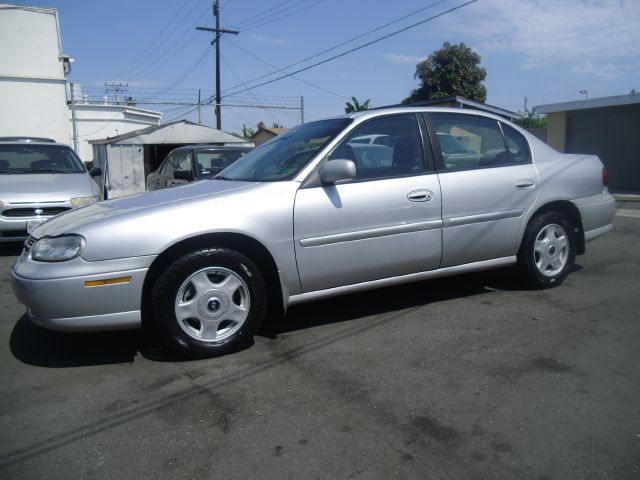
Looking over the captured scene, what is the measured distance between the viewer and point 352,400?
2.92 m

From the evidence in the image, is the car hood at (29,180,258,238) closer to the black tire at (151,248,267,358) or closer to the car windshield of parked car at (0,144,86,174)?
the black tire at (151,248,267,358)

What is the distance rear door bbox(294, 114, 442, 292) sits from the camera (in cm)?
373

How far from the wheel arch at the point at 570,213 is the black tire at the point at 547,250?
0.16ft

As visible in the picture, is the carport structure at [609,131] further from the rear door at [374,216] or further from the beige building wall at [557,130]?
the rear door at [374,216]

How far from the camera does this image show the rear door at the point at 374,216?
373cm

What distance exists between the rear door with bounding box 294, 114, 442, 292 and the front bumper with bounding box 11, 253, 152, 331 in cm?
109

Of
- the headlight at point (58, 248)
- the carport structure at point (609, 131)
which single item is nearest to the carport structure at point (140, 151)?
the carport structure at point (609, 131)

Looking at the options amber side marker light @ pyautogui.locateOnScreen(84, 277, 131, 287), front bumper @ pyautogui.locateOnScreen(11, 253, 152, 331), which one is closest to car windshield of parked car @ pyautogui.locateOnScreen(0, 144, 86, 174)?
front bumper @ pyautogui.locateOnScreen(11, 253, 152, 331)

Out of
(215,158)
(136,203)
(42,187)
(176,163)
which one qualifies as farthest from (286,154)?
(176,163)

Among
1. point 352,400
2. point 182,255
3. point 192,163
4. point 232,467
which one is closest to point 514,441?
point 352,400

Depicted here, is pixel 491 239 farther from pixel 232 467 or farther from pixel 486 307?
pixel 232 467

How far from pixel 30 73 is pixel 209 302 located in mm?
21317

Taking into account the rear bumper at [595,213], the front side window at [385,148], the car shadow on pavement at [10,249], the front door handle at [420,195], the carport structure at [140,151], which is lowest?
the car shadow on pavement at [10,249]

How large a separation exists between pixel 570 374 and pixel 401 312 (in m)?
1.47
